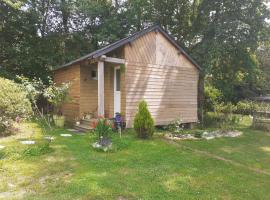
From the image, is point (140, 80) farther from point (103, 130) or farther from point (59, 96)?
point (103, 130)

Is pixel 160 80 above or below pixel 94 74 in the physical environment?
below

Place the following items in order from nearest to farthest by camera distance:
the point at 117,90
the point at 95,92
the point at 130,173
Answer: the point at 130,173 → the point at 117,90 → the point at 95,92

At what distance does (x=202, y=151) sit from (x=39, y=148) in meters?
4.71

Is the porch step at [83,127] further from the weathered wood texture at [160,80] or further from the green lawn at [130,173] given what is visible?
the green lawn at [130,173]

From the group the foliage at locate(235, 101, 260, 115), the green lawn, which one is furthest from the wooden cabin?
the foliage at locate(235, 101, 260, 115)

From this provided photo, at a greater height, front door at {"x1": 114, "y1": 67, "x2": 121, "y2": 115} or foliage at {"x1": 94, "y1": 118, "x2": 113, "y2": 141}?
front door at {"x1": 114, "y1": 67, "x2": 121, "y2": 115}

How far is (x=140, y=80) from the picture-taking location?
34.0 ft

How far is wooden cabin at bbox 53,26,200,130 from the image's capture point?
32.8 feet

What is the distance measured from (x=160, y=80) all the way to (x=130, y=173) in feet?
21.8

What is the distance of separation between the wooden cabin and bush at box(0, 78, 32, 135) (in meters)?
2.83

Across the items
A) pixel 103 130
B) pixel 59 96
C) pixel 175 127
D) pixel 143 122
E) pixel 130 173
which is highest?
pixel 59 96

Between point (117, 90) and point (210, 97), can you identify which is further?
point (210, 97)

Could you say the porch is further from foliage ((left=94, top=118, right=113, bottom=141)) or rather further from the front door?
foliage ((left=94, top=118, right=113, bottom=141))

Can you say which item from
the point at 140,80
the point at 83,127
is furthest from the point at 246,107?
the point at 83,127
